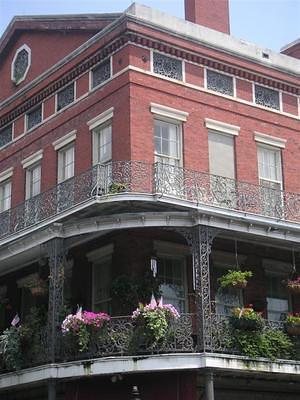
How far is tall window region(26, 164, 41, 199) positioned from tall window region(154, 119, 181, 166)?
4.75 meters

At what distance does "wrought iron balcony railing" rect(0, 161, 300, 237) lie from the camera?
17906 mm

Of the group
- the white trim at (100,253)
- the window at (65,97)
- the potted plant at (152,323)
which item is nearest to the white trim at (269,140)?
the window at (65,97)

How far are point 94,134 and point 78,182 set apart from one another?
7.34ft

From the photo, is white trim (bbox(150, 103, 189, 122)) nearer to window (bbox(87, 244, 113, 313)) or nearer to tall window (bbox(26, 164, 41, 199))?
window (bbox(87, 244, 113, 313))

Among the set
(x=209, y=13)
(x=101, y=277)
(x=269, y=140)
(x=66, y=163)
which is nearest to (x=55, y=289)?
(x=101, y=277)

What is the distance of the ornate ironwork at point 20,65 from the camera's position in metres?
24.8

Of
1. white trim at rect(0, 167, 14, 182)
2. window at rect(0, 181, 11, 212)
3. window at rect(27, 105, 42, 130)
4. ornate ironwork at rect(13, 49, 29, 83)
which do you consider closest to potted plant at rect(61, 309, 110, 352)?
window at rect(27, 105, 42, 130)

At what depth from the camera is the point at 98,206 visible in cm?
1755

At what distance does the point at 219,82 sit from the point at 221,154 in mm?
2159

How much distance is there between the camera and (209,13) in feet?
74.7

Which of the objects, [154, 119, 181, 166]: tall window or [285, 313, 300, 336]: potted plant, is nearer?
[285, 313, 300, 336]: potted plant

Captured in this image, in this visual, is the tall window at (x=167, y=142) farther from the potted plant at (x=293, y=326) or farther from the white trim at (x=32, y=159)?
the potted plant at (x=293, y=326)

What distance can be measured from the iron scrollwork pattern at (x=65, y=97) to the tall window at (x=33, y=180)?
6.77 ft

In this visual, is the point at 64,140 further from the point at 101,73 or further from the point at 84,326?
the point at 84,326
